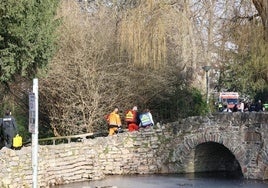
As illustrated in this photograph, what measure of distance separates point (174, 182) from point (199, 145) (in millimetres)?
3073


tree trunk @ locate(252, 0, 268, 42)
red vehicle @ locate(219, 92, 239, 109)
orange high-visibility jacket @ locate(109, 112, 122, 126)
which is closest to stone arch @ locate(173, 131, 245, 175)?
orange high-visibility jacket @ locate(109, 112, 122, 126)

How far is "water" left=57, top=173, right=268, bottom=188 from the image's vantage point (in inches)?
777

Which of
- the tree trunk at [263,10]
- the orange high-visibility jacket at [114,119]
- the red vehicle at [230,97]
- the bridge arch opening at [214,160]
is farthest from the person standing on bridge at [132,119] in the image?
the red vehicle at [230,97]

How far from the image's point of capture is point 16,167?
17547 mm

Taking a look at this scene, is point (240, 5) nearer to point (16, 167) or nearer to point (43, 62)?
point (43, 62)

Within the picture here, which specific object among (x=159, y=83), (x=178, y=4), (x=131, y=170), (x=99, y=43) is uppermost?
(x=178, y=4)

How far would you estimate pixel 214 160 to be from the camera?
24375 millimetres

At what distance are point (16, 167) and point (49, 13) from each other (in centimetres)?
456

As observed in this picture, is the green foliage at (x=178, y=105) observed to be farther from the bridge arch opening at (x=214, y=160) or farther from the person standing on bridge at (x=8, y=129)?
the person standing on bridge at (x=8, y=129)

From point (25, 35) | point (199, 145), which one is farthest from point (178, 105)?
point (25, 35)

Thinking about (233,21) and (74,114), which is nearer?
(233,21)

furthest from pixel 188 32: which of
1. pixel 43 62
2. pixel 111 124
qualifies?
pixel 43 62

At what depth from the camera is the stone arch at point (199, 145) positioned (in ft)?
72.0

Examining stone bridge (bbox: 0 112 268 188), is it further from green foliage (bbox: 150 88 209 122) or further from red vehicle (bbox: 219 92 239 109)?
red vehicle (bbox: 219 92 239 109)
